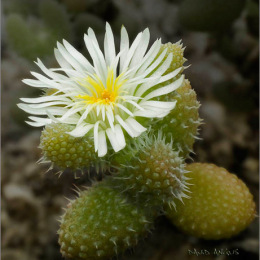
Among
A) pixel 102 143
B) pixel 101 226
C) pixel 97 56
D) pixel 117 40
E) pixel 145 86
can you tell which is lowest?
pixel 101 226

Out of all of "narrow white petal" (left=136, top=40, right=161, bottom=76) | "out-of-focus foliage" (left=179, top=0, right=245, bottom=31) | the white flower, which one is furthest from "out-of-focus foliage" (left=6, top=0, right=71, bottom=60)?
"narrow white petal" (left=136, top=40, right=161, bottom=76)

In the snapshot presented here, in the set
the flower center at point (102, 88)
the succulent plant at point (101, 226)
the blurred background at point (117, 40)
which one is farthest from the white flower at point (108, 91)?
the blurred background at point (117, 40)

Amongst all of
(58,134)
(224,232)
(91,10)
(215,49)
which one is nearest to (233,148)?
(215,49)

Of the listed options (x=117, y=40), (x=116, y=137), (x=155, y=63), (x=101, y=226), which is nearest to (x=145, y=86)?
(x=155, y=63)

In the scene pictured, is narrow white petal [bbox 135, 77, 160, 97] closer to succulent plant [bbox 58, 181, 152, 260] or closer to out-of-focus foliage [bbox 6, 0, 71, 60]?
succulent plant [bbox 58, 181, 152, 260]

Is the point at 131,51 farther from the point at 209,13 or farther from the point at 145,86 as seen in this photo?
the point at 209,13

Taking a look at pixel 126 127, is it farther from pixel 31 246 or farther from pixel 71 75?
pixel 31 246
